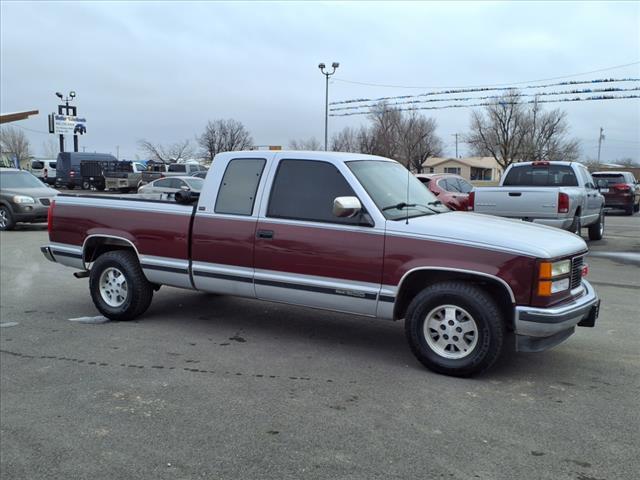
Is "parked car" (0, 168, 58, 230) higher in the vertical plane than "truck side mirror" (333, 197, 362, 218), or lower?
lower

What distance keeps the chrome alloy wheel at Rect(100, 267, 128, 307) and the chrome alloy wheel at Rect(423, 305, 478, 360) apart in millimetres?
3441

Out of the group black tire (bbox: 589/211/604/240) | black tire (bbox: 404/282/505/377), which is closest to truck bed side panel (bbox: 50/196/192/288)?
black tire (bbox: 404/282/505/377)

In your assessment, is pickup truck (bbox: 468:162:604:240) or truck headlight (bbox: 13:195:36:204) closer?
pickup truck (bbox: 468:162:604:240)

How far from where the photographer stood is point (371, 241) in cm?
479

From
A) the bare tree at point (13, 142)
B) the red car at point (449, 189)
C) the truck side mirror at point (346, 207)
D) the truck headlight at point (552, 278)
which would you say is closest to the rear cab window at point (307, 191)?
the truck side mirror at point (346, 207)

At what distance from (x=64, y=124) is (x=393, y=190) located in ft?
166

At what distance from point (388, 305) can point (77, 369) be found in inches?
105

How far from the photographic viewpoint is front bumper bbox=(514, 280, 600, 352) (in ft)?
13.9

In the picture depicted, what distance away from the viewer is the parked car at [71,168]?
1437 inches

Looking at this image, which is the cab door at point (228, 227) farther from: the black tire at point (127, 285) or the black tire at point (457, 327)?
the black tire at point (457, 327)

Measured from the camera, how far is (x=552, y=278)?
4.28 meters

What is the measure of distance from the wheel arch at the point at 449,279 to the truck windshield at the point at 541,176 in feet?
27.9

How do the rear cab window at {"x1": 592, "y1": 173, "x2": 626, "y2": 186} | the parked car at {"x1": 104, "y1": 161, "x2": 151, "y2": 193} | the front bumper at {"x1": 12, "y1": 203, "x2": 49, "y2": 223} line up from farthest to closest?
the parked car at {"x1": 104, "y1": 161, "x2": 151, "y2": 193}
the rear cab window at {"x1": 592, "y1": 173, "x2": 626, "y2": 186}
the front bumper at {"x1": 12, "y1": 203, "x2": 49, "y2": 223}

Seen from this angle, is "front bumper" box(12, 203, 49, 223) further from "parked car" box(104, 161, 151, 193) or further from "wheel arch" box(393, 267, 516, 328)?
"parked car" box(104, 161, 151, 193)
